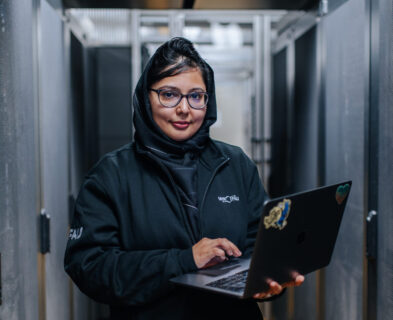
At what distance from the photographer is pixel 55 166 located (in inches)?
76.6

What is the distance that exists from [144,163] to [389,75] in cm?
81

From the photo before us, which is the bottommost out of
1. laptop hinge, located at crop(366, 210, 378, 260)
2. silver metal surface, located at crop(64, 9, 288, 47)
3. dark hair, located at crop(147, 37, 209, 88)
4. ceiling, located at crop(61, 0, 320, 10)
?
laptop hinge, located at crop(366, 210, 378, 260)

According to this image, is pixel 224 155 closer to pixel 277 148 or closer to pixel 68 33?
pixel 68 33

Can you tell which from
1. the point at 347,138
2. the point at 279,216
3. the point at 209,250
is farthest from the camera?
the point at 347,138

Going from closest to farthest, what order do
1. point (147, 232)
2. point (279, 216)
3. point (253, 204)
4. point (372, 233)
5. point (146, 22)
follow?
point (279, 216) → point (147, 232) → point (253, 204) → point (372, 233) → point (146, 22)

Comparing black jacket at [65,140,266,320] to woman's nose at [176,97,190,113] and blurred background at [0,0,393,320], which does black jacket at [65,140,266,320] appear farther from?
blurred background at [0,0,393,320]

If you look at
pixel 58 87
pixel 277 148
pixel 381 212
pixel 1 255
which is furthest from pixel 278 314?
pixel 1 255

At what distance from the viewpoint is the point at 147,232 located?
4.04 ft

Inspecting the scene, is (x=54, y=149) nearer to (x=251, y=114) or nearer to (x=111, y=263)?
(x=111, y=263)

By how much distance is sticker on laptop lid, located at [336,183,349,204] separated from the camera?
1159mm

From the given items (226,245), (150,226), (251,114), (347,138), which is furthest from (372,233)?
(251,114)

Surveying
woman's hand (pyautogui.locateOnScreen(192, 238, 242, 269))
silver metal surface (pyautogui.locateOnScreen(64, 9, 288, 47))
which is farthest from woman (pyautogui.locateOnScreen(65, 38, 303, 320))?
silver metal surface (pyautogui.locateOnScreen(64, 9, 288, 47))

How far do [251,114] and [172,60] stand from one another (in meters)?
2.48

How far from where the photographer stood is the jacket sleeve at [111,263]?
114 cm
